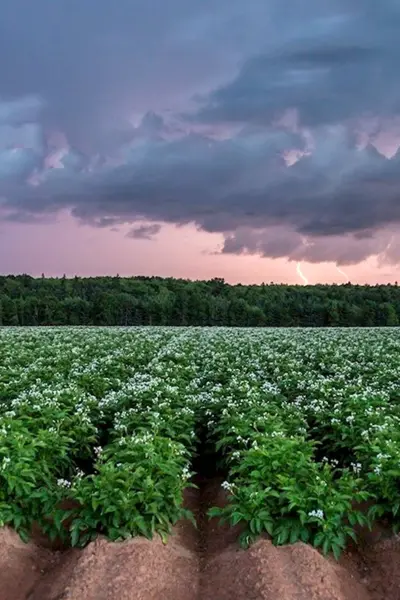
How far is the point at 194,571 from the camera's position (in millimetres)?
7684

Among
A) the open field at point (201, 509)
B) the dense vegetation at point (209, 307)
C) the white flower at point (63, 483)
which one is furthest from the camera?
the dense vegetation at point (209, 307)

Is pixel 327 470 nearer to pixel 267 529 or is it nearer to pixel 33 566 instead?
pixel 267 529

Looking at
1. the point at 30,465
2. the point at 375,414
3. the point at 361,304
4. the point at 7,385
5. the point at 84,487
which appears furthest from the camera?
the point at 361,304

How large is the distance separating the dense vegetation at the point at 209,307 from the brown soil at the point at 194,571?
2658 inches

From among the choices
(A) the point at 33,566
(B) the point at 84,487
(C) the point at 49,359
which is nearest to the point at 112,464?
(B) the point at 84,487

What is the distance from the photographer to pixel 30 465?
918 centimetres

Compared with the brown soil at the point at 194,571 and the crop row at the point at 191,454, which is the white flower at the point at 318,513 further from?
the brown soil at the point at 194,571

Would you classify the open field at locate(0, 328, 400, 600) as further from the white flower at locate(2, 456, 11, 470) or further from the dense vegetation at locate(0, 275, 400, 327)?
the dense vegetation at locate(0, 275, 400, 327)

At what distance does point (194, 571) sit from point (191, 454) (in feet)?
10.7

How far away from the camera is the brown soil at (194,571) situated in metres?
6.82

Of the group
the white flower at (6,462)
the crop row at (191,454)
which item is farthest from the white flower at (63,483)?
the white flower at (6,462)

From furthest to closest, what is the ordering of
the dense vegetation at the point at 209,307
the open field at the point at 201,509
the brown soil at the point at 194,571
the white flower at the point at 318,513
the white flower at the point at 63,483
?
the dense vegetation at the point at 209,307 → the white flower at the point at 63,483 → the white flower at the point at 318,513 → the open field at the point at 201,509 → the brown soil at the point at 194,571

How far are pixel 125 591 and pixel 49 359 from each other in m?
15.0

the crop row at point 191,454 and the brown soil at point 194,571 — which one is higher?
the crop row at point 191,454
